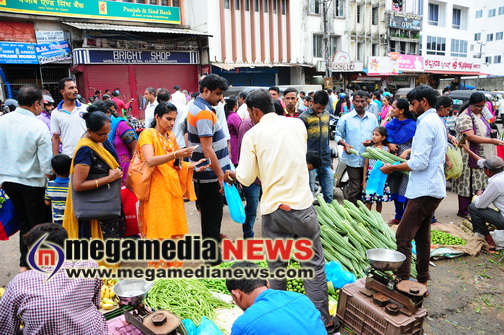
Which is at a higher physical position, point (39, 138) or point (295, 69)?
point (295, 69)

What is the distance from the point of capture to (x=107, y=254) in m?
4.09

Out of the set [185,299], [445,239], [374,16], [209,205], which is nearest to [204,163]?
[209,205]

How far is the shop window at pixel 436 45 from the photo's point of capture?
108ft

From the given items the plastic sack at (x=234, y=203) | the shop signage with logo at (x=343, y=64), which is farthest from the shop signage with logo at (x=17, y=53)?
the shop signage with logo at (x=343, y=64)

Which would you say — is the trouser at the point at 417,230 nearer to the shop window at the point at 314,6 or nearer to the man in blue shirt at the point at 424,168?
the man in blue shirt at the point at 424,168

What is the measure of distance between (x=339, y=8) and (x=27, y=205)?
26130 millimetres

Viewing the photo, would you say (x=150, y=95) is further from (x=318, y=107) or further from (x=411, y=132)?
(x=411, y=132)

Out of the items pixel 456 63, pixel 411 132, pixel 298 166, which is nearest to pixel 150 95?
pixel 411 132

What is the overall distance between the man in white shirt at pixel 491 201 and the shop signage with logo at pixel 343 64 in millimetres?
19887

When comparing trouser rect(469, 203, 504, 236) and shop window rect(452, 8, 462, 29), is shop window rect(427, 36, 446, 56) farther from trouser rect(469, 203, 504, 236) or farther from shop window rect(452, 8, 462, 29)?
trouser rect(469, 203, 504, 236)

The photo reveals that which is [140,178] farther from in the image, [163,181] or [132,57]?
[132,57]

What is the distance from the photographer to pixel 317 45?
82.0ft

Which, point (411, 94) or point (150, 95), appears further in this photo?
point (150, 95)

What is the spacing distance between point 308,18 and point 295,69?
11.1 ft
